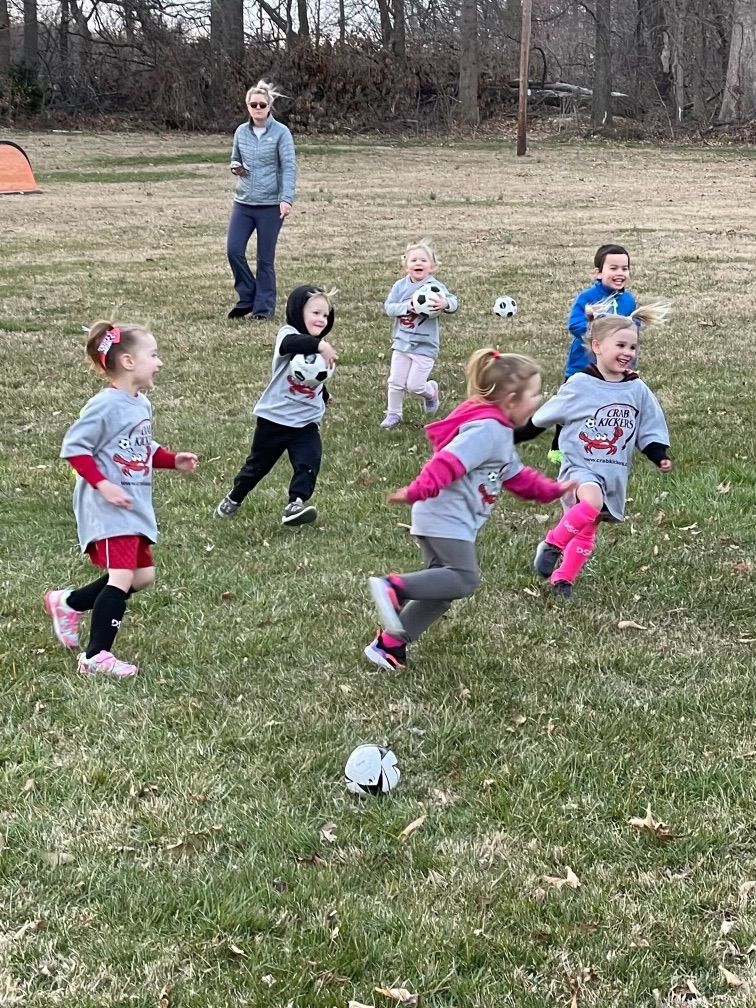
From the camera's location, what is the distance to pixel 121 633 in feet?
16.0

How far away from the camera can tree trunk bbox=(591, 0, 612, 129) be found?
3375cm

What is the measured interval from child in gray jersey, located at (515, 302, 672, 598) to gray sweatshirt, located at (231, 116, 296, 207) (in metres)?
6.75

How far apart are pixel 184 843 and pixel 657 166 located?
28.4m

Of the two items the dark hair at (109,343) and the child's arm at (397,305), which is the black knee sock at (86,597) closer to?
the dark hair at (109,343)

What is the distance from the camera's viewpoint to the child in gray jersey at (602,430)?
17.1 feet

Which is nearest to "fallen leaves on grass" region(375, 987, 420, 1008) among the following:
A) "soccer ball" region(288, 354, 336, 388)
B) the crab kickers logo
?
the crab kickers logo

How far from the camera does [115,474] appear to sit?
4383mm

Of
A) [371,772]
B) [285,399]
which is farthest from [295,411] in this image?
[371,772]

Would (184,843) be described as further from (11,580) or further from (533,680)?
(11,580)

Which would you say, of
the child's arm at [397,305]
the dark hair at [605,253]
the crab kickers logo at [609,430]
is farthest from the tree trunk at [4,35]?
the crab kickers logo at [609,430]

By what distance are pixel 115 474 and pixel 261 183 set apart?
25.1 ft

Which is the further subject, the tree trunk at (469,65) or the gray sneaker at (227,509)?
the tree trunk at (469,65)

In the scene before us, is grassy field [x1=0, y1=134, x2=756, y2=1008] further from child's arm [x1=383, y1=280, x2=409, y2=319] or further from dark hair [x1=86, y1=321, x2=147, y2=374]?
dark hair [x1=86, y1=321, x2=147, y2=374]

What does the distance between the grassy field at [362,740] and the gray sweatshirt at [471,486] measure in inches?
24.6
